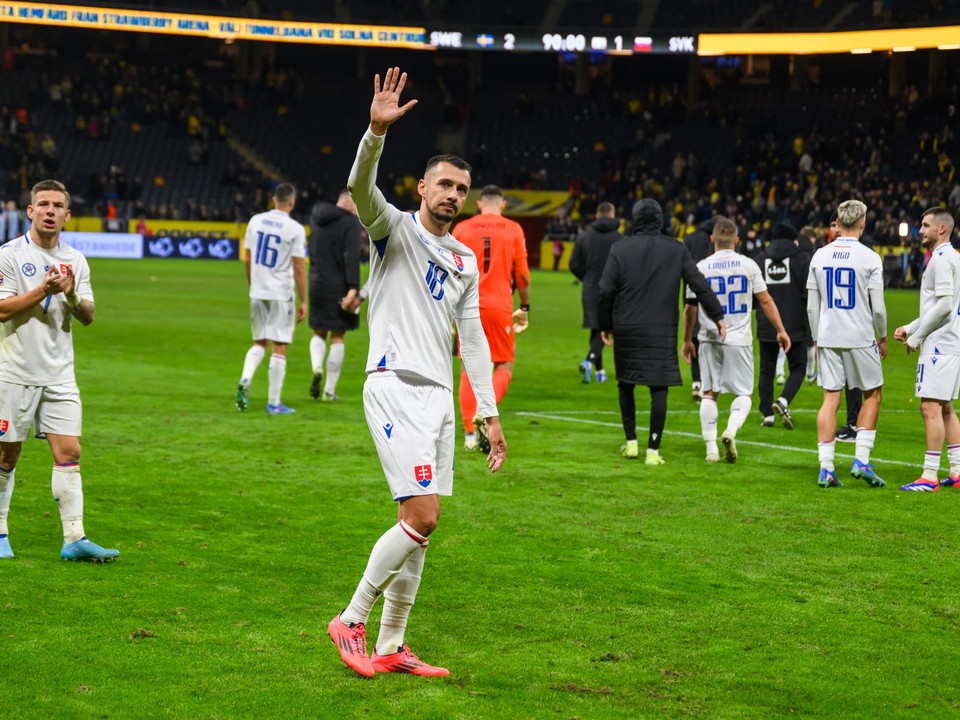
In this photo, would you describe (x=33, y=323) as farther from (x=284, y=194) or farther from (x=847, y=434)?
(x=847, y=434)

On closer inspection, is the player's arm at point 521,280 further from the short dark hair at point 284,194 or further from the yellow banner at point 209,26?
the yellow banner at point 209,26

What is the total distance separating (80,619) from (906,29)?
152 ft

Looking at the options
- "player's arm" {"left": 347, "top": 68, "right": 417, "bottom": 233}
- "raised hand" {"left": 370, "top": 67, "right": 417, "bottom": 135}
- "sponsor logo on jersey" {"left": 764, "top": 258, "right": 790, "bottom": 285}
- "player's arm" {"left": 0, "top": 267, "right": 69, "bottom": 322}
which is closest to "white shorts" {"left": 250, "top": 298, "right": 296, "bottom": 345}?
"sponsor logo on jersey" {"left": 764, "top": 258, "right": 790, "bottom": 285}

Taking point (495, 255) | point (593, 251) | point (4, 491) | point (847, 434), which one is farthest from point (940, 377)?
point (593, 251)

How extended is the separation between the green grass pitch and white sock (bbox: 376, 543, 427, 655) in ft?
0.71

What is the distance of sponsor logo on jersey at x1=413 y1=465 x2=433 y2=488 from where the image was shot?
5.48 m

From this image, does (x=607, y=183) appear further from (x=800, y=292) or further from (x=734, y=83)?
(x=800, y=292)

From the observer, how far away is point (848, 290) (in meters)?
10.3

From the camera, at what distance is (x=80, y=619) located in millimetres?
6285

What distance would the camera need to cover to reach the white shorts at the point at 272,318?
1395cm

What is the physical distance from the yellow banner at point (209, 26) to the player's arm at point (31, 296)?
47104mm

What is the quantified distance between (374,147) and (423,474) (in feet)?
4.69

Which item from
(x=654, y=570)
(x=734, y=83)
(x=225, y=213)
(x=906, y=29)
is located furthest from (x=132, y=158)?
(x=654, y=570)

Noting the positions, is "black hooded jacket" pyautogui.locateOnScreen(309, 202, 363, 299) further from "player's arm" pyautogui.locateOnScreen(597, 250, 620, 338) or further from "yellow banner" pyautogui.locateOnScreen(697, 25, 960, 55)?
"yellow banner" pyautogui.locateOnScreen(697, 25, 960, 55)
